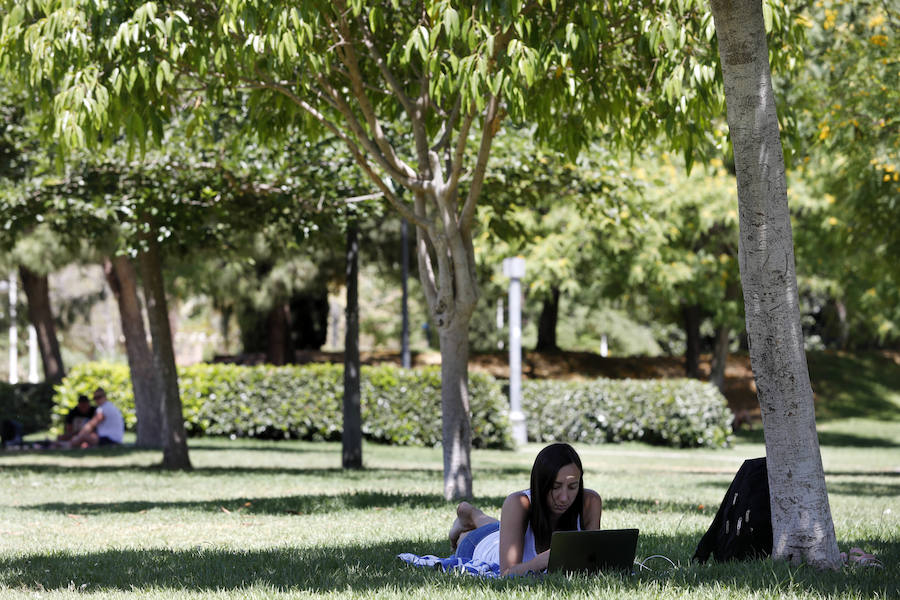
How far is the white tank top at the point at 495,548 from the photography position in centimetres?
561

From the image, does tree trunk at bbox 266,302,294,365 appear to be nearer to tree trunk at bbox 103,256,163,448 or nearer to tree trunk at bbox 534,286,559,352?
tree trunk at bbox 534,286,559,352

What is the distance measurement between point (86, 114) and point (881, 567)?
18.9 ft

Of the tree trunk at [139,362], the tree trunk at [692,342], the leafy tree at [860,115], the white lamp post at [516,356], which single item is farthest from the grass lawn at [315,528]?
the tree trunk at [692,342]

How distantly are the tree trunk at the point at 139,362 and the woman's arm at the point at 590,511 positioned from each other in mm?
14302

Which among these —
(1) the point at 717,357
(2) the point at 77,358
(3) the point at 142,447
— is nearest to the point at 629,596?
(3) the point at 142,447

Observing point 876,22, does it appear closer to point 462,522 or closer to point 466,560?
point 462,522

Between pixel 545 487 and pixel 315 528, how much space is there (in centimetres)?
324

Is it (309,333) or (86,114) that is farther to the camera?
(309,333)

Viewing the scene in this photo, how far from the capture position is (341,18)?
8.84m

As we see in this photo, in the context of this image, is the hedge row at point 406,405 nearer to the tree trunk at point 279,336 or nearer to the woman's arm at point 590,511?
the tree trunk at point 279,336

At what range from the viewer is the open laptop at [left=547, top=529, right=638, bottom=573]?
17.1 feet

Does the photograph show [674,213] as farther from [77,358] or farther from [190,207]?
[77,358]

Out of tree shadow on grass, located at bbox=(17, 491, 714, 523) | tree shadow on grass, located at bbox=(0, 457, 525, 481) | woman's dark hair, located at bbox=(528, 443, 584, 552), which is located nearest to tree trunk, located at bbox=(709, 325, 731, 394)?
tree shadow on grass, located at bbox=(0, 457, 525, 481)

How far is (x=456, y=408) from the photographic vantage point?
988 centimetres
